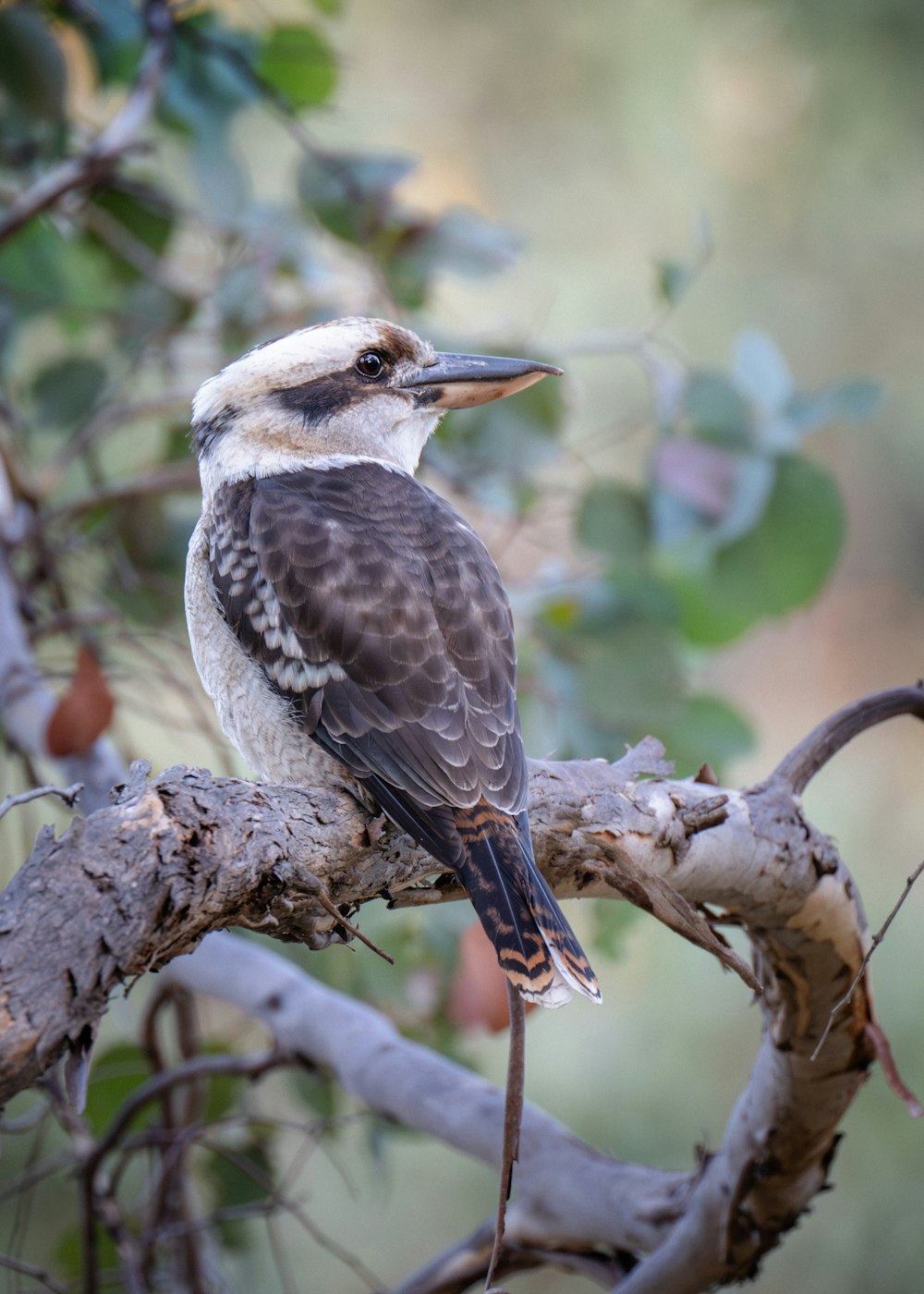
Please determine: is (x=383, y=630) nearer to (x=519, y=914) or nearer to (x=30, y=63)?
(x=519, y=914)

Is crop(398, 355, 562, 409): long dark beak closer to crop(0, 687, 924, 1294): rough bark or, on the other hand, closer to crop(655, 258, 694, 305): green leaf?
crop(655, 258, 694, 305): green leaf

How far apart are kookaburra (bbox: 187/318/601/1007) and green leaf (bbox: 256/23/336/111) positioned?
0.95m

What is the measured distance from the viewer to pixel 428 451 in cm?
269

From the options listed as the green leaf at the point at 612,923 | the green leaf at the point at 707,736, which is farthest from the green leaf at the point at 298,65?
the green leaf at the point at 612,923

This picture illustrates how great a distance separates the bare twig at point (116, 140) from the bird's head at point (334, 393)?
0.56m

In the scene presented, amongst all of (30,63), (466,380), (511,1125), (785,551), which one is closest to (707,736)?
(785,551)

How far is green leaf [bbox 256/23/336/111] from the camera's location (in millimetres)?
2730

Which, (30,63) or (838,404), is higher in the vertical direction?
(30,63)

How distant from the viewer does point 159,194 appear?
280 centimetres

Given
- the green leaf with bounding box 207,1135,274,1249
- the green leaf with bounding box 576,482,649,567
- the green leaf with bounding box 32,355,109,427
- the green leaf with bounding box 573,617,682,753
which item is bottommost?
the green leaf with bounding box 207,1135,274,1249

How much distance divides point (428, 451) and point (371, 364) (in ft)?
2.03

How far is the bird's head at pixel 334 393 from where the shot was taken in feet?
6.68

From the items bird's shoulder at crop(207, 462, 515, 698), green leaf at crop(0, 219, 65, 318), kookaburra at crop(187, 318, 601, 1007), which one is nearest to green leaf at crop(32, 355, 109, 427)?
green leaf at crop(0, 219, 65, 318)

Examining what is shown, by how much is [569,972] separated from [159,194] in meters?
2.03
